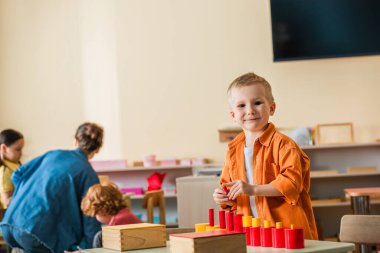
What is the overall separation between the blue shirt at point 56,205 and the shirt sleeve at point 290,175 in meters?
1.99

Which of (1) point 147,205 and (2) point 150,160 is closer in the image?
(1) point 147,205

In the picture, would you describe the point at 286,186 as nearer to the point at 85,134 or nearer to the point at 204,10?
the point at 85,134

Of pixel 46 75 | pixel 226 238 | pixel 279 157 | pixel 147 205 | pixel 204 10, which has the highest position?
pixel 204 10

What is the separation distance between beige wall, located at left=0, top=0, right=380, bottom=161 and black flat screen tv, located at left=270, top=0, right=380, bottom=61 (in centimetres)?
18

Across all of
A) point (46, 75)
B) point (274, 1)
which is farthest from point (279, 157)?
point (46, 75)

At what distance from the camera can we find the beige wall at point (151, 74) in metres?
6.76

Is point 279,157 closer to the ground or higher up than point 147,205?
higher up

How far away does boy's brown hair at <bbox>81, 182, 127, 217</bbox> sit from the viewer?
337 centimetres

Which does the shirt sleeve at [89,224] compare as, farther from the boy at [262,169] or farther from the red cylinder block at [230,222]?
the red cylinder block at [230,222]

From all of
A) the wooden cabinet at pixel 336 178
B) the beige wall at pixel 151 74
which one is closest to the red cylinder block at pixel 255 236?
the wooden cabinet at pixel 336 178

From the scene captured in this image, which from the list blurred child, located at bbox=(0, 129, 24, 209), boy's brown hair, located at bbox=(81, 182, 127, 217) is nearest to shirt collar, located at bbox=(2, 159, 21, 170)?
blurred child, located at bbox=(0, 129, 24, 209)

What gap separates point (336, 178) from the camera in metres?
6.66

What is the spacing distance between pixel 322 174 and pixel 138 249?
458cm

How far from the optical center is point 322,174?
6.30 metres
